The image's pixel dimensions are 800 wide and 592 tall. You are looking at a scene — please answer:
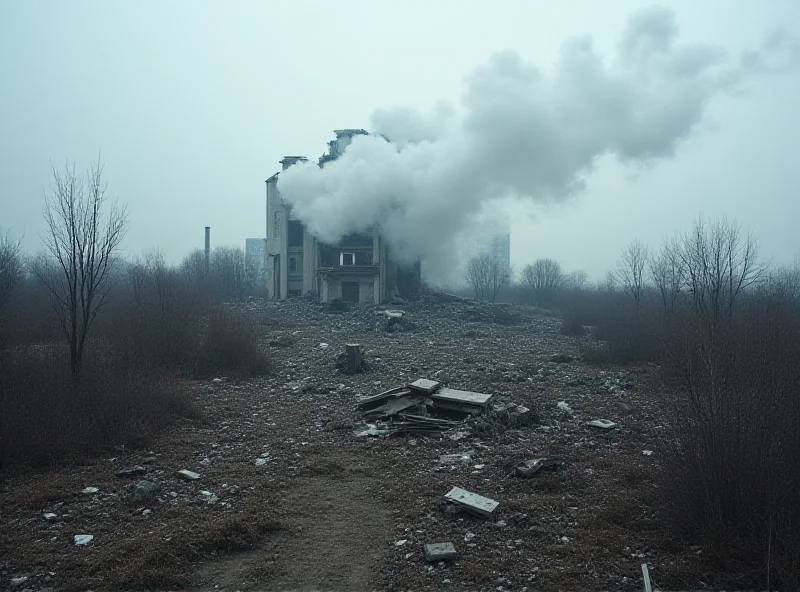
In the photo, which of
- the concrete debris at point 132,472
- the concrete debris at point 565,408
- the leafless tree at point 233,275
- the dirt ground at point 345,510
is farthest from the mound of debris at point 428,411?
the leafless tree at point 233,275

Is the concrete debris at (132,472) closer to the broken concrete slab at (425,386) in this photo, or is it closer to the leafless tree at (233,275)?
the broken concrete slab at (425,386)

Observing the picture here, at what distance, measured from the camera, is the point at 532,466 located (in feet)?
18.6

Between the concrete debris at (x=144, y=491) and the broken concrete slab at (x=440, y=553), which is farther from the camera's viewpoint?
the concrete debris at (x=144, y=491)

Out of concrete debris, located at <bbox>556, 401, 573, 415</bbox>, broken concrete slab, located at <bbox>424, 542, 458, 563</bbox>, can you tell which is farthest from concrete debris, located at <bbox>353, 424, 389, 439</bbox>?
broken concrete slab, located at <bbox>424, 542, 458, 563</bbox>

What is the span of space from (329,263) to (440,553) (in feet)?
82.7

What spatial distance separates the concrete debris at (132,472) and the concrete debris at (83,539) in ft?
4.61

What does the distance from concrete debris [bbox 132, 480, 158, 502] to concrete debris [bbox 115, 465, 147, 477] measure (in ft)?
1.77

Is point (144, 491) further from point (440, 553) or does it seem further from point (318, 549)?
point (440, 553)

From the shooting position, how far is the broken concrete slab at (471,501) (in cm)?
476

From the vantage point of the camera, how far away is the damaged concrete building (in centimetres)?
2695

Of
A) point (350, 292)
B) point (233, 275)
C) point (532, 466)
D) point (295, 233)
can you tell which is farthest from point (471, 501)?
point (233, 275)

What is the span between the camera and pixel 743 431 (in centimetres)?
402

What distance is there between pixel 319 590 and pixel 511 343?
1480 centimetres

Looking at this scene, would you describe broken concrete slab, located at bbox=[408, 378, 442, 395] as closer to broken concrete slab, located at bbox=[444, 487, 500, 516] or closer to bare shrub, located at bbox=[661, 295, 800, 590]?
broken concrete slab, located at bbox=[444, 487, 500, 516]
